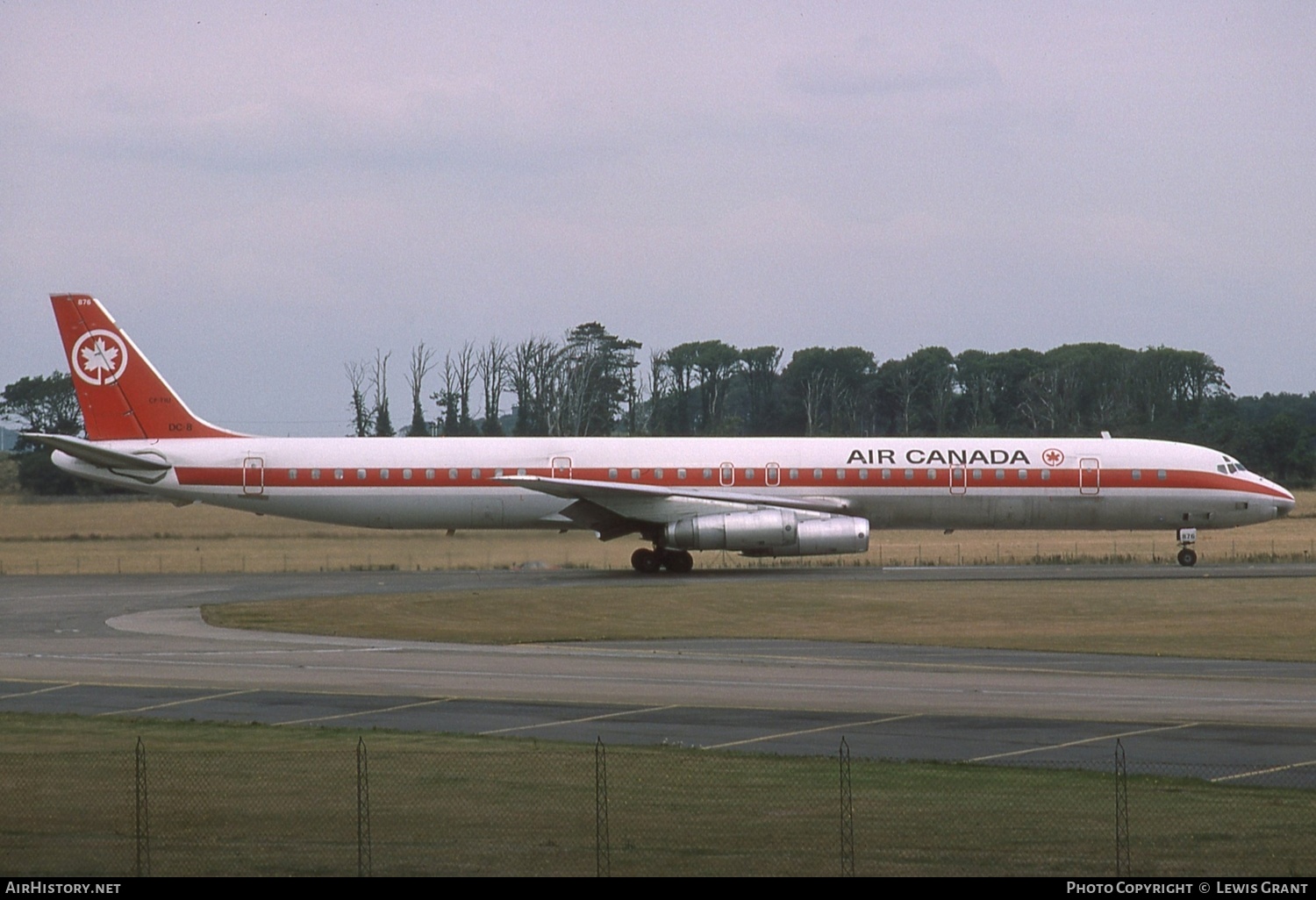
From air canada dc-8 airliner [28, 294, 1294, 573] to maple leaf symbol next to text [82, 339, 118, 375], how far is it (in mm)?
867

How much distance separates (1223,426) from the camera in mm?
105625

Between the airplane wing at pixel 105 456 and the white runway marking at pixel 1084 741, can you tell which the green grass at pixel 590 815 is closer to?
the white runway marking at pixel 1084 741

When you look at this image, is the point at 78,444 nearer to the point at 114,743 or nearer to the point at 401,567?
the point at 401,567

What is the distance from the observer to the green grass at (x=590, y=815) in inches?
520

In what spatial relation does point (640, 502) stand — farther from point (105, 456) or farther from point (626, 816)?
point (626, 816)

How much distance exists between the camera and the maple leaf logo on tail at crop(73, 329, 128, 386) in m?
49.2

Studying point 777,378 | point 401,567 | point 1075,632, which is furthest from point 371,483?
point 777,378

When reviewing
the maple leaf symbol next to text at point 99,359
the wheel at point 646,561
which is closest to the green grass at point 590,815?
the wheel at point 646,561

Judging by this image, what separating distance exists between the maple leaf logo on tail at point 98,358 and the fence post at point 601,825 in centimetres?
3678

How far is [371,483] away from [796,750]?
3036 centimetres

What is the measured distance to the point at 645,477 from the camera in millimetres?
47750

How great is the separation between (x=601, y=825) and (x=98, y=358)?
1554 inches

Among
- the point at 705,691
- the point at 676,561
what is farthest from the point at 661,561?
the point at 705,691

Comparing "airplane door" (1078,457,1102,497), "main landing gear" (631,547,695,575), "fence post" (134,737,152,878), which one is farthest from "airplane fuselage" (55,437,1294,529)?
"fence post" (134,737,152,878)
